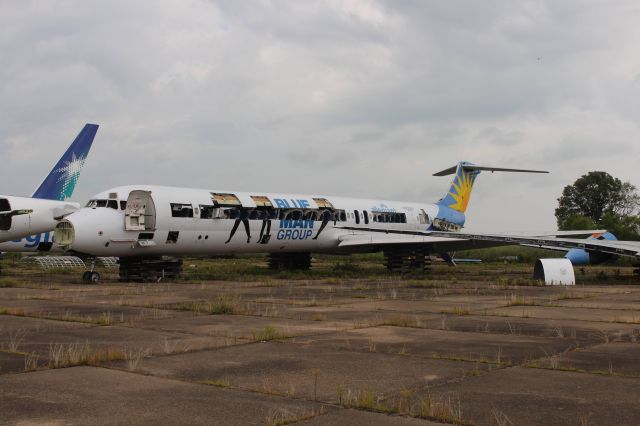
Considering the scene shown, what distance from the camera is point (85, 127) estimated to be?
116ft

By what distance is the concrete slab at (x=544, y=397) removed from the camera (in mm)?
5469

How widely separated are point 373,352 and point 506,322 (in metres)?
4.38

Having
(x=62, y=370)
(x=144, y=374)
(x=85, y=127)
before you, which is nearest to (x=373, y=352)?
(x=144, y=374)

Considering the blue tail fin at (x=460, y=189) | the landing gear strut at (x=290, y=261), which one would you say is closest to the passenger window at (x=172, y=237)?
the landing gear strut at (x=290, y=261)

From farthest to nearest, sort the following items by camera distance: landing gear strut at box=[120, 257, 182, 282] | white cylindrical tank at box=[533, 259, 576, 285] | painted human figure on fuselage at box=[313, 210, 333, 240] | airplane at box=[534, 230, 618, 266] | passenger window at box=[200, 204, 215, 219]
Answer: painted human figure on fuselage at box=[313, 210, 333, 240]
airplane at box=[534, 230, 618, 266]
passenger window at box=[200, 204, 215, 219]
landing gear strut at box=[120, 257, 182, 282]
white cylindrical tank at box=[533, 259, 576, 285]

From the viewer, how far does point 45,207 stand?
28.0 meters

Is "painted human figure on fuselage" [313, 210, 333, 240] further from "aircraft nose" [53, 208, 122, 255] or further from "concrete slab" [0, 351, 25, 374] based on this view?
"concrete slab" [0, 351, 25, 374]

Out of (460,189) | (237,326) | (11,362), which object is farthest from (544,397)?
(460,189)

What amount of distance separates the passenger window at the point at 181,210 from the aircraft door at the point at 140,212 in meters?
0.82

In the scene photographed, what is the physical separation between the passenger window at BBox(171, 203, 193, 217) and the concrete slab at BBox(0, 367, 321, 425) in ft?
61.5

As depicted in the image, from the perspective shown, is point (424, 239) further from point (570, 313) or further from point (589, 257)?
point (570, 313)

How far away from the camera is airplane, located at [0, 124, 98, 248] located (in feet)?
88.7

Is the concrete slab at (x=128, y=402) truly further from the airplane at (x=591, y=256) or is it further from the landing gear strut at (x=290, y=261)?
the landing gear strut at (x=290, y=261)

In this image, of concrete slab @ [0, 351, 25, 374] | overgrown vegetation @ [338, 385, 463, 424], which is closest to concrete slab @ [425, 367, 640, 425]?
overgrown vegetation @ [338, 385, 463, 424]
